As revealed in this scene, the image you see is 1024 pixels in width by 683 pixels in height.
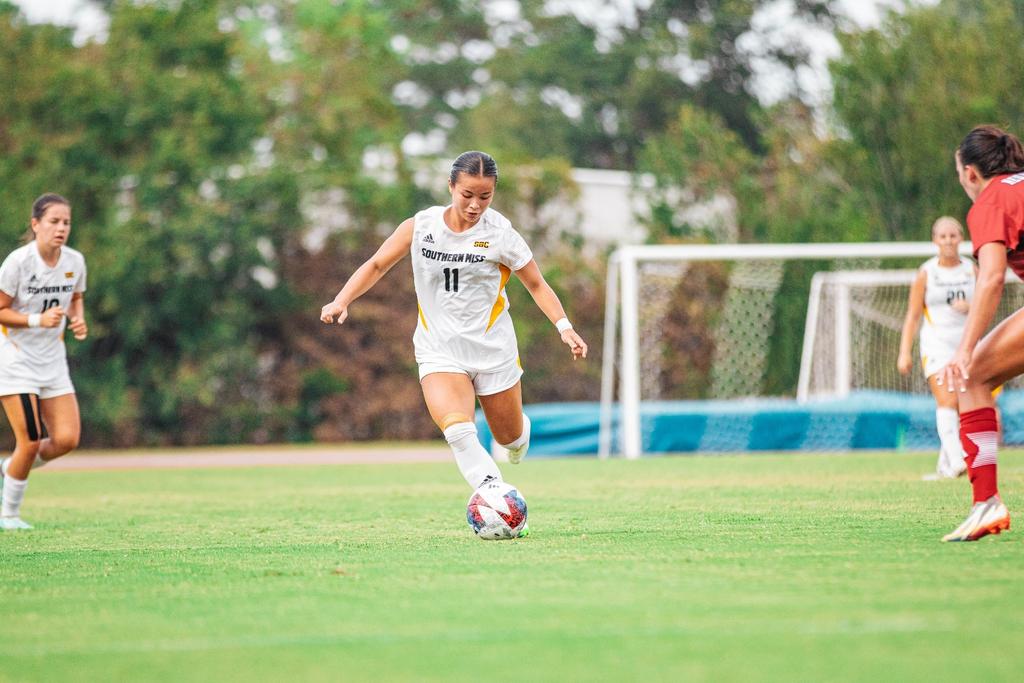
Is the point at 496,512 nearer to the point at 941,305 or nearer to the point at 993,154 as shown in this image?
the point at 993,154

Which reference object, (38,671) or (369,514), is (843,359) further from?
(38,671)

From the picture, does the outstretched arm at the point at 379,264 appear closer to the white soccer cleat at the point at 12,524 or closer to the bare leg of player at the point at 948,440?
the white soccer cleat at the point at 12,524

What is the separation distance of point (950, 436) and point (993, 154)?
5.84 m

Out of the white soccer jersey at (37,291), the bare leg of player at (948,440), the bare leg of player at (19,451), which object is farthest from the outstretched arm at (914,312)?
the bare leg of player at (19,451)

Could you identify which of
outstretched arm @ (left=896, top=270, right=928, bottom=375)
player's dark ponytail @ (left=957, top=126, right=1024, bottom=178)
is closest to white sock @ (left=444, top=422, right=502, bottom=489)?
player's dark ponytail @ (left=957, top=126, right=1024, bottom=178)

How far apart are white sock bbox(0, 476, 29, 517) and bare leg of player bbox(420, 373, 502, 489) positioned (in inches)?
138

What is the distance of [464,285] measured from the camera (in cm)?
789

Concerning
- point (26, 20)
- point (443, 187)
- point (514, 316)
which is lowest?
point (514, 316)

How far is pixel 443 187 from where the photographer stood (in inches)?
1116

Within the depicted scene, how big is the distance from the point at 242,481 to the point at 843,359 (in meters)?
10.7

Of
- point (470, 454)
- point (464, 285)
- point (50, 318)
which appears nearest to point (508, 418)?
point (470, 454)

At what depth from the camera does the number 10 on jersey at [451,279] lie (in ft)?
25.7

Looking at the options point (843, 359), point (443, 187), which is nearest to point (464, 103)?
point (443, 187)

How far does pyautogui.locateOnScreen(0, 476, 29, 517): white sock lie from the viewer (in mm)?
9609
